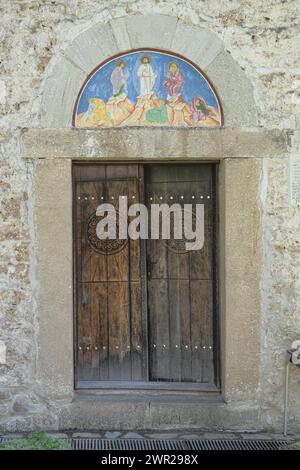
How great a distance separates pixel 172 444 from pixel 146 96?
2.68 m

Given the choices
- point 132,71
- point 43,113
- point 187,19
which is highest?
point 187,19

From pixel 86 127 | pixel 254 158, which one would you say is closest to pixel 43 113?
pixel 86 127

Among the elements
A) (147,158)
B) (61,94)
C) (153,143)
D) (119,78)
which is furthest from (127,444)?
(119,78)

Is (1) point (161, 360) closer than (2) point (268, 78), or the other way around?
(2) point (268, 78)

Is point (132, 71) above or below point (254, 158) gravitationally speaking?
above

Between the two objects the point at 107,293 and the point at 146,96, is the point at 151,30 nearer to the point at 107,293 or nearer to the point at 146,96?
the point at 146,96

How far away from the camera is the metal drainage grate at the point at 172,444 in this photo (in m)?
4.22

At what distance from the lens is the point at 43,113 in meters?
4.50

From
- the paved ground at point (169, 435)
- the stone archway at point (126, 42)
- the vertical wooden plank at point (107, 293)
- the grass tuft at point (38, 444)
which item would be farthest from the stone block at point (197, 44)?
the grass tuft at point (38, 444)

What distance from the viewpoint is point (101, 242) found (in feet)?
15.5

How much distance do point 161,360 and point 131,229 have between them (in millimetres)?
1123

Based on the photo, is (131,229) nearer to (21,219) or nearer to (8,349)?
(21,219)

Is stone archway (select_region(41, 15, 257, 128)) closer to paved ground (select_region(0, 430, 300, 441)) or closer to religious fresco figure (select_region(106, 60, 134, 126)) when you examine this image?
religious fresco figure (select_region(106, 60, 134, 126))

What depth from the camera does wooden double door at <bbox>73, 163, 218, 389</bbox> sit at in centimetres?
474
